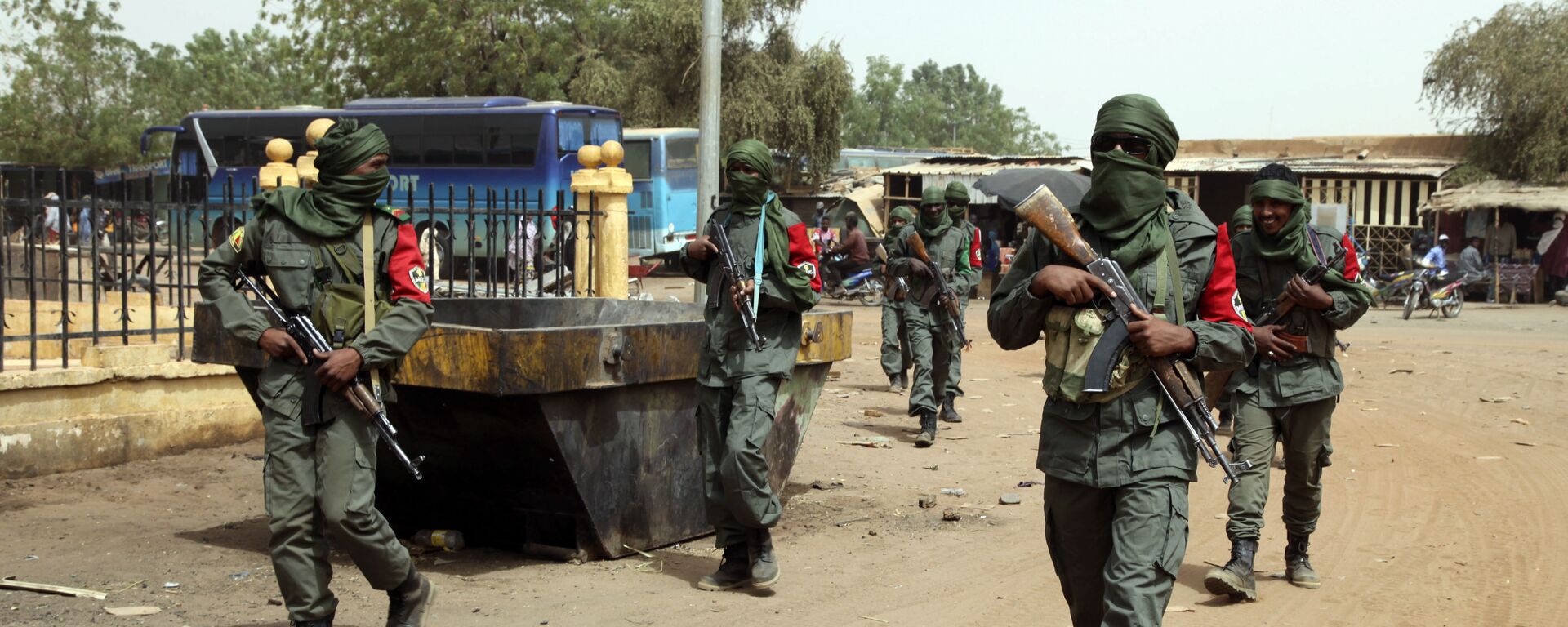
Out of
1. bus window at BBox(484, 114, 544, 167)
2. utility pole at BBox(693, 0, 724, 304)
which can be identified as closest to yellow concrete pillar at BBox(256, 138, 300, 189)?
utility pole at BBox(693, 0, 724, 304)

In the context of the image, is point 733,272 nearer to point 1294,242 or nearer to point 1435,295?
point 1294,242

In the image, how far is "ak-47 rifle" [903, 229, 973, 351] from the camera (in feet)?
31.6

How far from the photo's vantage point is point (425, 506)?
612 centimetres

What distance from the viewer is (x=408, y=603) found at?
450 centimetres

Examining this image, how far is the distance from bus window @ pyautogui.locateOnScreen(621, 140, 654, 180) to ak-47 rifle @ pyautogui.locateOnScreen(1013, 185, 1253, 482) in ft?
85.9

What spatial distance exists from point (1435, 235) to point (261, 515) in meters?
23.9

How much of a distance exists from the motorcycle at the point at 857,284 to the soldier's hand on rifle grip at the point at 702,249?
60.4 ft

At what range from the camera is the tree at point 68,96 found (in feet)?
149

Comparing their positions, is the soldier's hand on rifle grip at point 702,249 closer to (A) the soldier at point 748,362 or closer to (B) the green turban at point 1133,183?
(A) the soldier at point 748,362

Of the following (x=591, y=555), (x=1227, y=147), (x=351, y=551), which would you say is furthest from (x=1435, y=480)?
(x=1227, y=147)

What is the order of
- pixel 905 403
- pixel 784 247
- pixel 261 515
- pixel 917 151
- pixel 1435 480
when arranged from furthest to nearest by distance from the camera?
pixel 917 151 → pixel 905 403 → pixel 1435 480 → pixel 261 515 → pixel 784 247

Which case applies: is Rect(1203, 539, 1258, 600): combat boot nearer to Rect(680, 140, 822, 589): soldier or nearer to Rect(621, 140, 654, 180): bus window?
Rect(680, 140, 822, 589): soldier

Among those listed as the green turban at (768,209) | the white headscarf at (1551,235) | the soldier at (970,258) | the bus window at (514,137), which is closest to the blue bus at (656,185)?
the bus window at (514,137)

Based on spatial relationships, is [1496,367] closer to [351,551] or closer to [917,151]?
[351,551]
